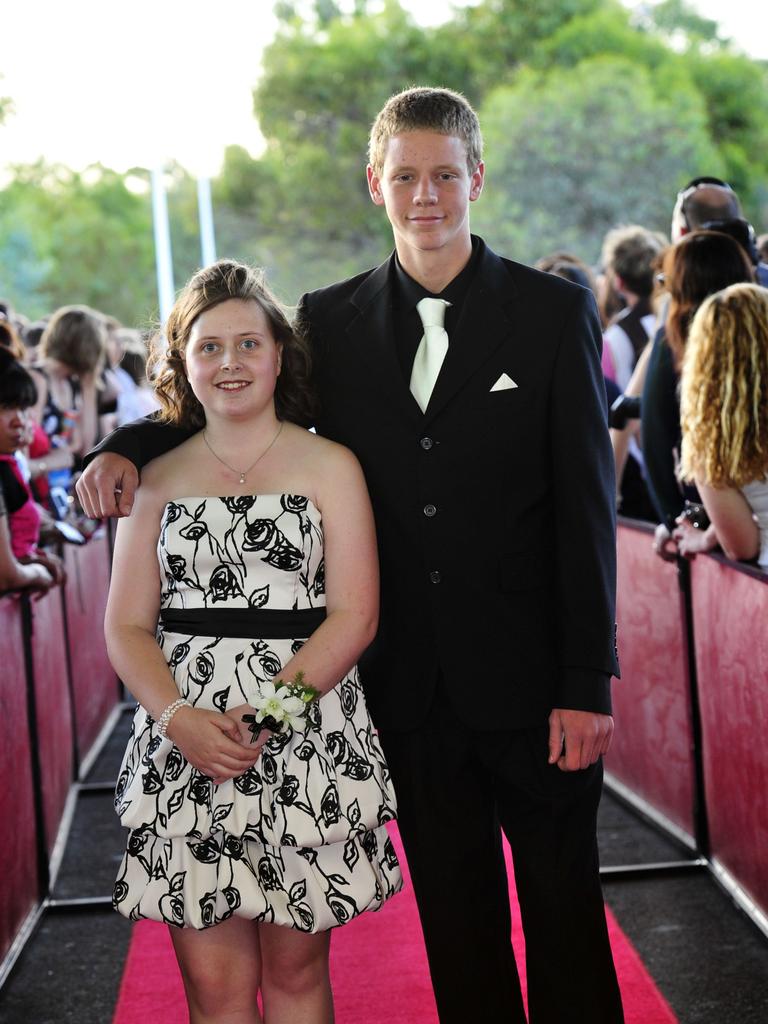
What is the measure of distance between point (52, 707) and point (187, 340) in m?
2.99

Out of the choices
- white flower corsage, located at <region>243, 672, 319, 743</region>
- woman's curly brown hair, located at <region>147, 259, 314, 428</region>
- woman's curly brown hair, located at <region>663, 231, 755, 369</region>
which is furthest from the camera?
woman's curly brown hair, located at <region>663, 231, 755, 369</region>

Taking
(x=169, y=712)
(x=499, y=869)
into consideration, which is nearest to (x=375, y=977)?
(x=499, y=869)

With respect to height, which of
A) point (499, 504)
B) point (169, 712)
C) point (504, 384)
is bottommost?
point (169, 712)

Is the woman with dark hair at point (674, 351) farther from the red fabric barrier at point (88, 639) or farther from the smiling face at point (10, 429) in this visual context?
the red fabric barrier at point (88, 639)

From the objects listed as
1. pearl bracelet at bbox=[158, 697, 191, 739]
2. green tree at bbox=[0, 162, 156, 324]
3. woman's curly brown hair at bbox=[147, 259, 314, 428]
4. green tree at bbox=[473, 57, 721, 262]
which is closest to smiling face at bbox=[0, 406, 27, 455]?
woman's curly brown hair at bbox=[147, 259, 314, 428]

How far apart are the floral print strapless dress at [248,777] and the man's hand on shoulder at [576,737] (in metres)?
0.37

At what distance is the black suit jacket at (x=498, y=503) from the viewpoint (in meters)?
2.79

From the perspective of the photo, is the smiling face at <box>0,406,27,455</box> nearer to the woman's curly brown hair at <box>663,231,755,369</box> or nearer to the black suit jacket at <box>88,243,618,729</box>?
the black suit jacket at <box>88,243,618,729</box>

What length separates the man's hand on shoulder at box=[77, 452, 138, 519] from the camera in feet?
9.26

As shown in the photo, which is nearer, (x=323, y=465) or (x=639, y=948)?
(x=323, y=465)

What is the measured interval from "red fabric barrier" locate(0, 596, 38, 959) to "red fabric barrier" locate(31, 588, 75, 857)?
0.83ft

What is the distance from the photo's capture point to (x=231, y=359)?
2811 millimetres

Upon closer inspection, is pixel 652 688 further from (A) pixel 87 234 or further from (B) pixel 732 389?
(A) pixel 87 234

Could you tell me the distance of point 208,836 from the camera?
107 inches
